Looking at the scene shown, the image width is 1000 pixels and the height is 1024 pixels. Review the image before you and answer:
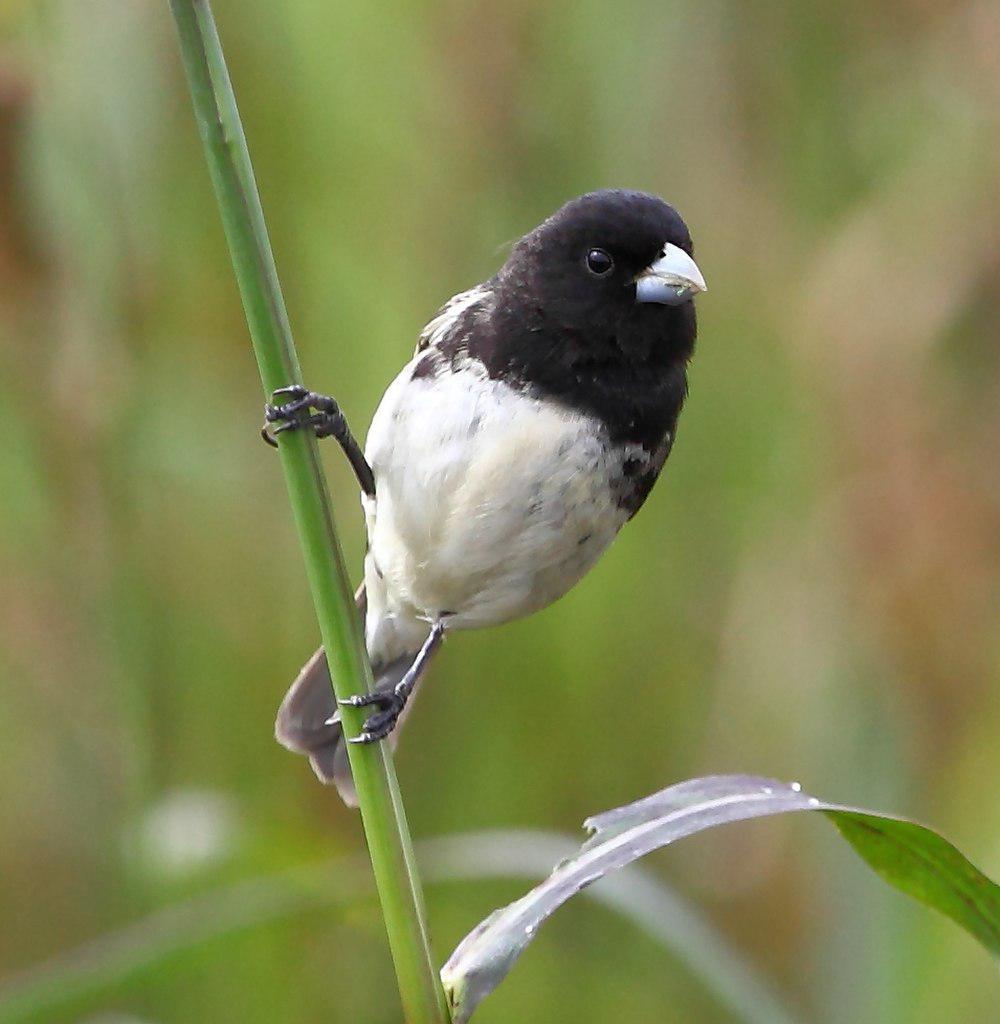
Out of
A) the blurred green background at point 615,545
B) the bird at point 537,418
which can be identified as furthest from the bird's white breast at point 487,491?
the blurred green background at point 615,545

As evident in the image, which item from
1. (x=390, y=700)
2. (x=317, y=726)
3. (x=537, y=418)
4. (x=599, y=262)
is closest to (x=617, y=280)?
(x=599, y=262)

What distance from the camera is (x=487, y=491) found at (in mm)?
Answer: 1788

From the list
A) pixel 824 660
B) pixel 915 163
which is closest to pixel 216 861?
pixel 824 660

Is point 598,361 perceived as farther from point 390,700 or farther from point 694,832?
point 694,832

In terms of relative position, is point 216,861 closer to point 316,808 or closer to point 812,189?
point 316,808

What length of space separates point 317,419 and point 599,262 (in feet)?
2.06

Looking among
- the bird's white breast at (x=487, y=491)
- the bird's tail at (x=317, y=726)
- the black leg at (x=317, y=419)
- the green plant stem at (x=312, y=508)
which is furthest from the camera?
the bird's tail at (x=317, y=726)

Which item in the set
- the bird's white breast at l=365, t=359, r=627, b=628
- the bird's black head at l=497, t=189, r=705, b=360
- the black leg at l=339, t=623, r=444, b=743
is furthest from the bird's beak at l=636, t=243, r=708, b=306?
the black leg at l=339, t=623, r=444, b=743

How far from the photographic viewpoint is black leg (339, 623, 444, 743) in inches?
45.5

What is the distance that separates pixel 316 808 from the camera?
2414 mm

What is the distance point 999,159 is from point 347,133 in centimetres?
105

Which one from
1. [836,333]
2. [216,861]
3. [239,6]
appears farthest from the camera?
[836,333]

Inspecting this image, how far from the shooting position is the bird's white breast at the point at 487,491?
1.77 meters

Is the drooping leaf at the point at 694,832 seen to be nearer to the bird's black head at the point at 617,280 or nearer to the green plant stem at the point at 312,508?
the green plant stem at the point at 312,508
